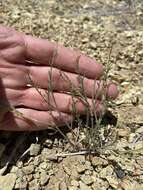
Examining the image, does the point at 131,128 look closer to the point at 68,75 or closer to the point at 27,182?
the point at 68,75

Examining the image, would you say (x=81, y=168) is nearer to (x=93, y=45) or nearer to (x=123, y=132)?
(x=123, y=132)

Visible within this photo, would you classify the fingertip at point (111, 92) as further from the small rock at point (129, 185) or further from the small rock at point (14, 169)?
the small rock at point (14, 169)

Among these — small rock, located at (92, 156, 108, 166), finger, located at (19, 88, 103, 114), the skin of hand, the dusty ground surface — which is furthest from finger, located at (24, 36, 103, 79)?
small rock, located at (92, 156, 108, 166)

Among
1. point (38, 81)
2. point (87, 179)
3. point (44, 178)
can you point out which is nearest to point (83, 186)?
point (87, 179)

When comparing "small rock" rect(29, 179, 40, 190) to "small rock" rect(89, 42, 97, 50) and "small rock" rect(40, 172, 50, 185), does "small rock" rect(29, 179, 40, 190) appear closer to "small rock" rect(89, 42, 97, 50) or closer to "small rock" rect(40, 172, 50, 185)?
"small rock" rect(40, 172, 50, 185)

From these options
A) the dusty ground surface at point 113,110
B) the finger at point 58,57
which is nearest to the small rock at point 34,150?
the dusty ground surface at point 113,110
